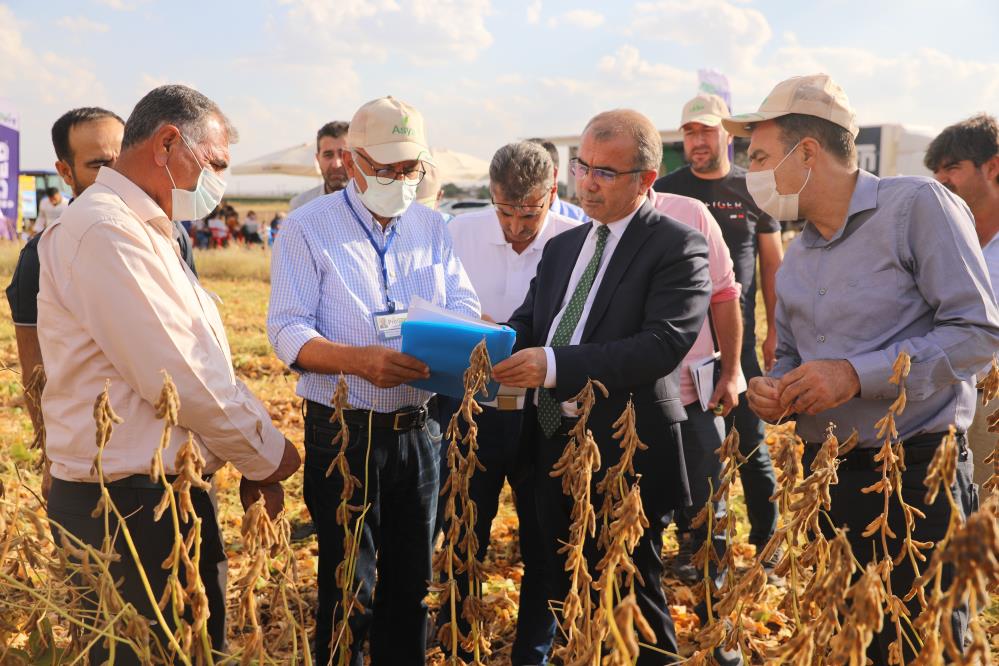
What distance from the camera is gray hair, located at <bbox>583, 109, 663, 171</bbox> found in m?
2.82

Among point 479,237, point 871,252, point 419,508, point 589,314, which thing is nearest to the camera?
point 871,252

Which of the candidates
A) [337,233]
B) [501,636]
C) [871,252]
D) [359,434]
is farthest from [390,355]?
[501,636]

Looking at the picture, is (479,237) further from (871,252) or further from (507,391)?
(871,252)

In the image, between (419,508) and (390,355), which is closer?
(390,355)

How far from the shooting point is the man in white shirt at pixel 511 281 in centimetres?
338

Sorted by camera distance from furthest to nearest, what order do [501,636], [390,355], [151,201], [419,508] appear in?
[501,636] < [419,508] < [390,355] < [151,201]

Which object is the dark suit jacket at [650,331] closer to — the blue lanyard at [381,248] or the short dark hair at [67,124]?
the blue lanyard at [381,248]

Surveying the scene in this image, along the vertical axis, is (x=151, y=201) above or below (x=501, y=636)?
above

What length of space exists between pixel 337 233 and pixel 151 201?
0.86 meters

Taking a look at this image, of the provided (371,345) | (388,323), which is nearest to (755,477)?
(388,323)

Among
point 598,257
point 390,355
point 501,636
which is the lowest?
point 501,636

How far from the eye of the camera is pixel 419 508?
306 centimetres

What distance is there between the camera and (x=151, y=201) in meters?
2.18

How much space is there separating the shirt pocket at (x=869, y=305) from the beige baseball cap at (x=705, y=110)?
2.61 metres
